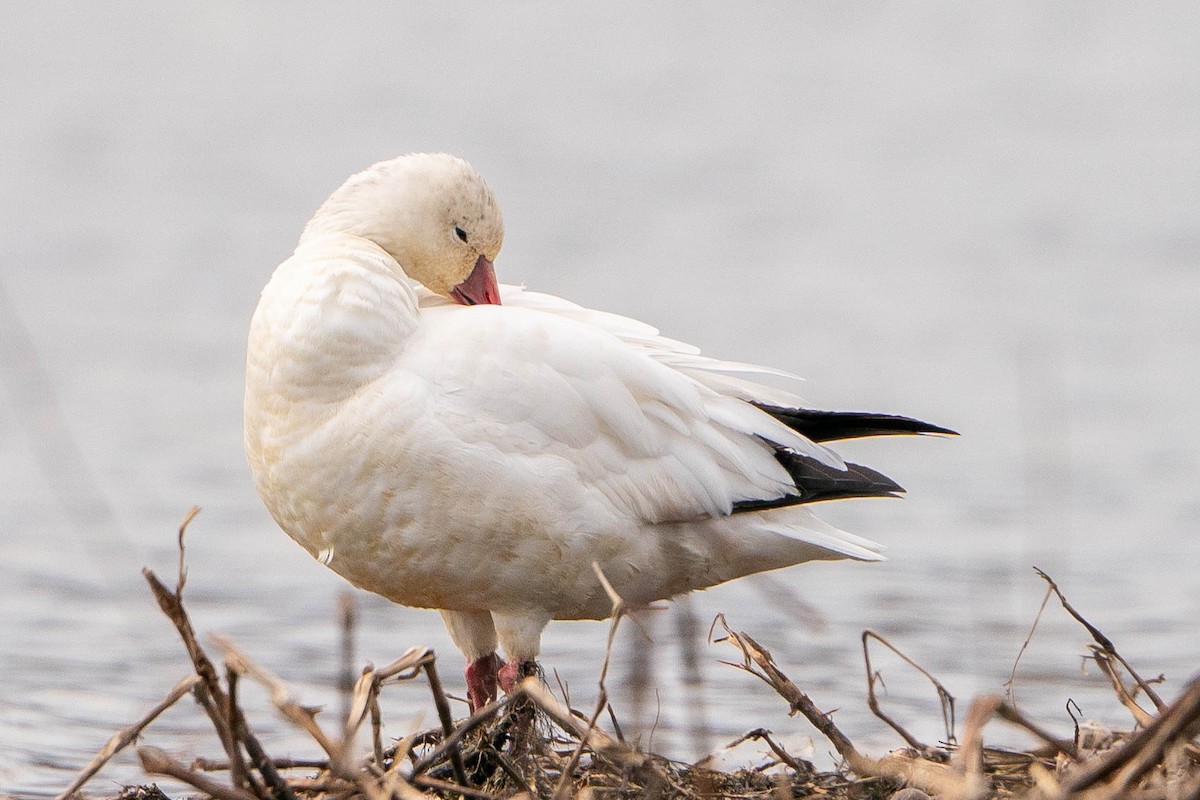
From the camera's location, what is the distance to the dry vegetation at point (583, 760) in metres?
3.43

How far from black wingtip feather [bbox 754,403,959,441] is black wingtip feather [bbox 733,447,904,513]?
145mm

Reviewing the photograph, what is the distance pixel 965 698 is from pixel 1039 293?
7646 millimetres

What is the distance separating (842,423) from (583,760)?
1.30 m

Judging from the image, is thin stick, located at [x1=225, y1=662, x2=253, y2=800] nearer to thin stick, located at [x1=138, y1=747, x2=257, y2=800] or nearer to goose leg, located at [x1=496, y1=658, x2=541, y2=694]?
thin stick, located at [x1=138, y1=747, x2=257, y2=800]

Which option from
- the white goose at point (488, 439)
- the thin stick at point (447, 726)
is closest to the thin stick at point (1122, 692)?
the white goose at point (488, 439)

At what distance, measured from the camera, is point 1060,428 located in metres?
10.4

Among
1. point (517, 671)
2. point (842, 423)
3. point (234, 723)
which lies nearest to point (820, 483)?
point (842, 423)

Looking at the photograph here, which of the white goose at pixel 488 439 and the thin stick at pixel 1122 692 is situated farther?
the white goose at pixel 488 439

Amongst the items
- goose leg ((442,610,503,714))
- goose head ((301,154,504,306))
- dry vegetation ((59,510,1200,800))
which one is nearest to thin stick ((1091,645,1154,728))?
dry vegetation ((59,510,1200,800))

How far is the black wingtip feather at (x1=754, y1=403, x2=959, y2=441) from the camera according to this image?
17.2 ft

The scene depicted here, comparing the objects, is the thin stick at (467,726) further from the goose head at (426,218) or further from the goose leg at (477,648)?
the goose head at (426,218)

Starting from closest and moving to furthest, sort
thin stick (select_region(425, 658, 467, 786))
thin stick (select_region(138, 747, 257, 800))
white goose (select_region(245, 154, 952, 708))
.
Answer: thin stick (select_region(138, 747, 257, 800))
thin stick (select_region(425, 658, 467, 786))
white goose (select_region(245, 154, 952, 708))

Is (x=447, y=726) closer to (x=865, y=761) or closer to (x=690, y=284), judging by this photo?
(x=865, y=761)

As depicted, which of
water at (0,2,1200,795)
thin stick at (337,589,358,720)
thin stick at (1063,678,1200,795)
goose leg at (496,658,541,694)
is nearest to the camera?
thin stick at (337,589,358,720)
